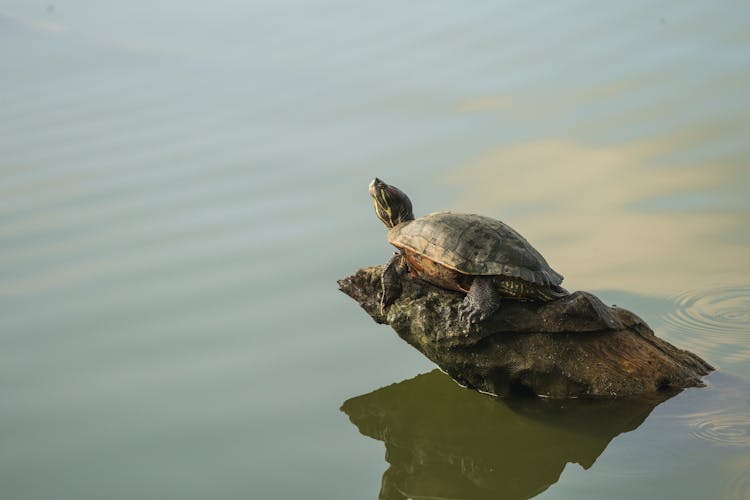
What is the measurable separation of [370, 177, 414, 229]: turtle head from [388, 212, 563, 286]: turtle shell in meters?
0.47

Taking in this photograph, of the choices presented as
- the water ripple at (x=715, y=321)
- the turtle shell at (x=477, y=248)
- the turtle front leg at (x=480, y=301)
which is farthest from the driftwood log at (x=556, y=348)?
the water ripple at (x=715, y=321)

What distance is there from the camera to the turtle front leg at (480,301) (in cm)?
503

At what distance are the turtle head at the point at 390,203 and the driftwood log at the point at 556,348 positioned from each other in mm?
738

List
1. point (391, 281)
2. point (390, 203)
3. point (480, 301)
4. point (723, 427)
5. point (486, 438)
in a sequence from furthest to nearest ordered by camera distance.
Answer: point (390, 203), point (391, 281), point (486, 438), point (480, 301), point (723, 427)

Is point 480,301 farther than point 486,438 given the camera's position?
No

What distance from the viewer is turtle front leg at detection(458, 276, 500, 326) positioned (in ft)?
16.5

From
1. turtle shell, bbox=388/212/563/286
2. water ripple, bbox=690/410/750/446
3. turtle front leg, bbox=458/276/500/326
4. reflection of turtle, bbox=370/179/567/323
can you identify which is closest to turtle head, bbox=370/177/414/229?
reflection of turtle, bbox=370/179/567/323

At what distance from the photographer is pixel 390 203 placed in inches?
228

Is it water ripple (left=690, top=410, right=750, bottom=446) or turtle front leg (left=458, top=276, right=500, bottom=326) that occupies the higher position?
turtle front leg (left=458, top=276, right=500, bottom=326)

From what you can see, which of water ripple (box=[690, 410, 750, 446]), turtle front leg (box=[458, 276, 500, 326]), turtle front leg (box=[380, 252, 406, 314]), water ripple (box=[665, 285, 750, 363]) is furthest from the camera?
water ripple (box=[665, 285, 750, 363])

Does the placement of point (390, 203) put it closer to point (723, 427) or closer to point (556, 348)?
point (556, 348)

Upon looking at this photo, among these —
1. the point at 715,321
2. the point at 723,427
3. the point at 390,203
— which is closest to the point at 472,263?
the point at 390,203

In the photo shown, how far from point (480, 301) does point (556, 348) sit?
476mm

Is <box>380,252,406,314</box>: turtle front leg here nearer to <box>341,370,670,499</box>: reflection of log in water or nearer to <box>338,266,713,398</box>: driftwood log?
<box>338,266,713,398</box>: driftwood log
